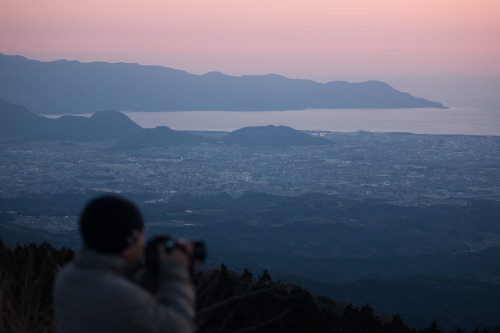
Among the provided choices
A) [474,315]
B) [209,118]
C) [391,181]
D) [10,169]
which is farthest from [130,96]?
[474,315]

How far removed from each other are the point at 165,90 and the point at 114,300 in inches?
5649

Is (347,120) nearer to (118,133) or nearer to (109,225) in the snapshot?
(118,133)

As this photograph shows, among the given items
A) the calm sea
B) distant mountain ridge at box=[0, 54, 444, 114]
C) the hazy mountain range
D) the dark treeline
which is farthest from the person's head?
distant mountain ridge at box=[0, 54, 444, 114]

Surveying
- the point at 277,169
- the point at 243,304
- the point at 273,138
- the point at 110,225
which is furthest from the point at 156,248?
the point at 273,138

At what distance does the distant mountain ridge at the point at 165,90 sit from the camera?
128m

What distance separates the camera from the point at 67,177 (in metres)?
49.1

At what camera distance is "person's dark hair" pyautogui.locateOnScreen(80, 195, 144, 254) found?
6.19 ft

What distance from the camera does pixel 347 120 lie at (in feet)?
376

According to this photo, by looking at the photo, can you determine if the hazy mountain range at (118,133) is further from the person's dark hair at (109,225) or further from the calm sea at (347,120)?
the person's dark hair at (109,225)

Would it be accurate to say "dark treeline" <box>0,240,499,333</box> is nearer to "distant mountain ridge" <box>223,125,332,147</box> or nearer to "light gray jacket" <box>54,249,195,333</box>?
"light gray jacket" <box>54,249,195,333</box>

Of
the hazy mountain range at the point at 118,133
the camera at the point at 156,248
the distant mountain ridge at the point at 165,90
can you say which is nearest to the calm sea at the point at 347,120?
the distant mountain ridge at the point at 165,90

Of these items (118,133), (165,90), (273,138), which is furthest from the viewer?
(165,90)

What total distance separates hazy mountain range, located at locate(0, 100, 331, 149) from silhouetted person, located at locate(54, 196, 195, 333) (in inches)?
2822

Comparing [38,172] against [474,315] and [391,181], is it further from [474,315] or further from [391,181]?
[474,315]
